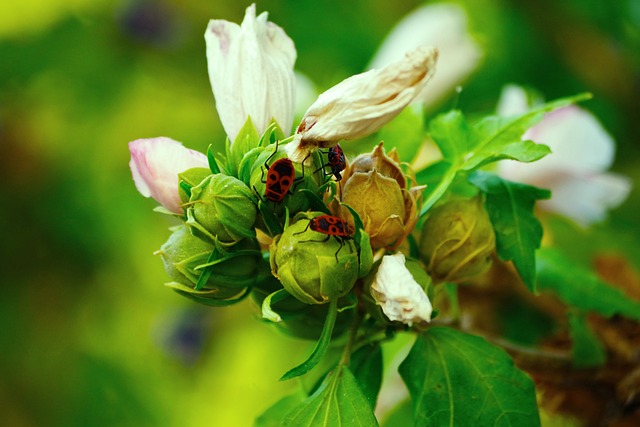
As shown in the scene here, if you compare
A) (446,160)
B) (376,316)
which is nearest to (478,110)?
(446,160)

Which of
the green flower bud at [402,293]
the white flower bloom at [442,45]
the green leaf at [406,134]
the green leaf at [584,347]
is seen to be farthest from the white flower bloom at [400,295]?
the white flower bloom at [442,45]

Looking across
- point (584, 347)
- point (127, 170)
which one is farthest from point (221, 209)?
point (127, 170)

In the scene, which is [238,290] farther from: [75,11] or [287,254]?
[75,11]

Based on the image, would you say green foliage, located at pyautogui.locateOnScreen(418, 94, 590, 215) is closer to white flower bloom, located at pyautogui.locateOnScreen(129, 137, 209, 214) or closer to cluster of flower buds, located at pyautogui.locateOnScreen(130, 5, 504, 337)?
cluster of flower buds, located at pyautogui.locateOnScreen(130, 5, 504, 337)

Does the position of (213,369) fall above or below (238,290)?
below

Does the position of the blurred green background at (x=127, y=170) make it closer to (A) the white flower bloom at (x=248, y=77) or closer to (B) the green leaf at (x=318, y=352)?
(A) the white flower bloom at (x=248, y=77)

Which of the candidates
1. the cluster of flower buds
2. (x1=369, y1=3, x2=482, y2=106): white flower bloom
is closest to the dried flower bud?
the cluster of flower buds

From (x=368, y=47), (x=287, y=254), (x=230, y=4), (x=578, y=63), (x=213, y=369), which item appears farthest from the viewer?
(x=213, y=369)
